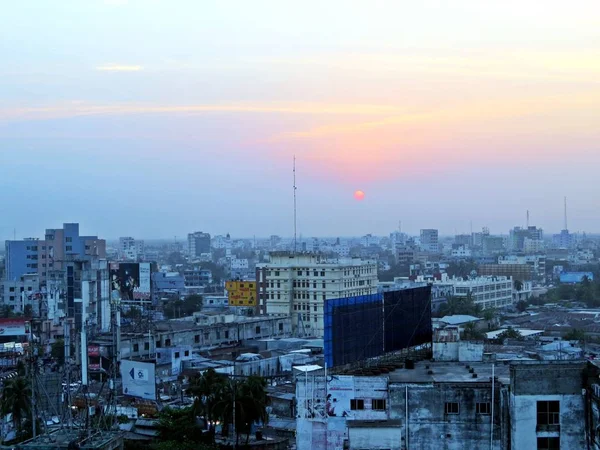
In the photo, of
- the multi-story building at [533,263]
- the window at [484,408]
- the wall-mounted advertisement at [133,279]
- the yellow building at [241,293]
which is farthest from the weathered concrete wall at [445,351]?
the multi-story building at [533,263]

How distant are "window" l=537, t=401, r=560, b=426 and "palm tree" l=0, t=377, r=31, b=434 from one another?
1429 cm

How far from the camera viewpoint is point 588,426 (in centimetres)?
1947

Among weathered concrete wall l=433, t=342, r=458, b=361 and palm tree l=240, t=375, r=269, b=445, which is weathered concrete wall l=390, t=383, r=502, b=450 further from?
palm tree l=240, t=375, r=269, b=445

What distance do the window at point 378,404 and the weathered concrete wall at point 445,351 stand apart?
4859mm

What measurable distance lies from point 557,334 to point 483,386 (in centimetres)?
3787

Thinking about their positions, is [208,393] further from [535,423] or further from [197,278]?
[197,278]

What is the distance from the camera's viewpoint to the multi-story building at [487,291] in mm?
88062

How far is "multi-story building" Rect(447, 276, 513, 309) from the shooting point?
289 ft

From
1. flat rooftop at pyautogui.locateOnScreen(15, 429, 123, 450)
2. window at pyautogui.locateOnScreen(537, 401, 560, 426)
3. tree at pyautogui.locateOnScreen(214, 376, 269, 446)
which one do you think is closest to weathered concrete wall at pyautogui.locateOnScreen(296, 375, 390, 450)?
window at pyautogui.locateOnScreen(537, 401, 560, 426)

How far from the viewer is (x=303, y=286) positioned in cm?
6278

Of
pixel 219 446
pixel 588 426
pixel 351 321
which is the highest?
pixel 351 321

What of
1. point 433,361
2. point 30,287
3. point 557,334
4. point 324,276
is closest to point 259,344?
point 324,276

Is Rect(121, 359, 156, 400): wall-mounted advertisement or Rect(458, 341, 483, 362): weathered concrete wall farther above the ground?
Rect(458, 341, 483, 362): weathered concrete wall

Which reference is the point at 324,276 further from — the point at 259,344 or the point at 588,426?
the point at 588,426
